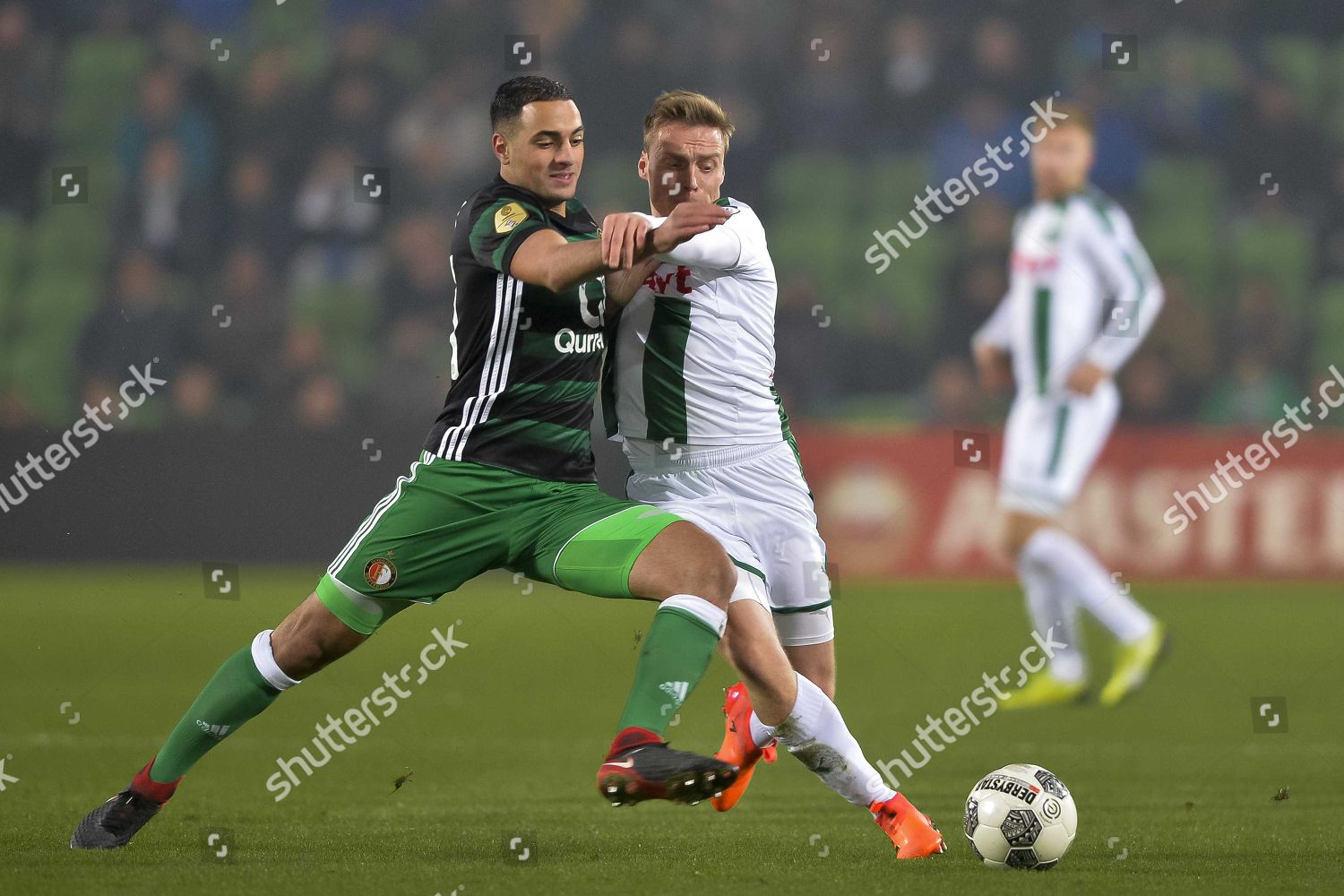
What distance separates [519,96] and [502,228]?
45 centimetres

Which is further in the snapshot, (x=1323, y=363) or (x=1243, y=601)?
(x=1323, y=363)

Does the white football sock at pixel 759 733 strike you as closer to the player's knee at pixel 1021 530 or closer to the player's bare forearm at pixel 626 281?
the player's bare forearm at pixel 626 281

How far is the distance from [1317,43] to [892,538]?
251 inches

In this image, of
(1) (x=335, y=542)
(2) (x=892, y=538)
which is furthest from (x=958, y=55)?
(1) (x=335, y=542)

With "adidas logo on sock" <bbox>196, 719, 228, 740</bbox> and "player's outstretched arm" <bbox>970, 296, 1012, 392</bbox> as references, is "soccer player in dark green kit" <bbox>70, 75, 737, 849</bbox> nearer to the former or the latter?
"adidas logo on sock" <bbox>196, 719, 228, 740</bbox>

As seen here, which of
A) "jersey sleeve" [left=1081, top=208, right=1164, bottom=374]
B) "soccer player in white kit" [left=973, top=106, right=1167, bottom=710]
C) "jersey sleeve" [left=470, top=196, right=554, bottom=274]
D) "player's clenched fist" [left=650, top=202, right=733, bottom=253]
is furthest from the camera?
"jersey sleeve" [left=1081, top=208, right=1164, bottom=374]

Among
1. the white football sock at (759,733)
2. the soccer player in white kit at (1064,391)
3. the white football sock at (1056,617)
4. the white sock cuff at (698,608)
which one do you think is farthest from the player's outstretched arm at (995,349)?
the white sock cuff at (698,608)

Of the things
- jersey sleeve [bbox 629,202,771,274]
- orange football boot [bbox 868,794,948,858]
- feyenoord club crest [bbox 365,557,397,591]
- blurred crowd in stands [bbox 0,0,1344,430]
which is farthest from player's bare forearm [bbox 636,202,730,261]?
blurred crowd in stands [bbox 0,0,1344,430]

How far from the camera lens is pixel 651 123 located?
5.05 meters

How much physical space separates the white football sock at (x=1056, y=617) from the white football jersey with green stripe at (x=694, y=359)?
184 inches

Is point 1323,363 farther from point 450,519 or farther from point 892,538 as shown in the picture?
point 450,519

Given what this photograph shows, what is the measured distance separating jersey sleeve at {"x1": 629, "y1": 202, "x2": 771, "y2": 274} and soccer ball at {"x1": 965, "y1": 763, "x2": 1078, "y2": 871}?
1.58 meters

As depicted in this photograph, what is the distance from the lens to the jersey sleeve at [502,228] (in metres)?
4.35

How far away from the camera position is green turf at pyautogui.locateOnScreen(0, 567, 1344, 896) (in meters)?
4.39
